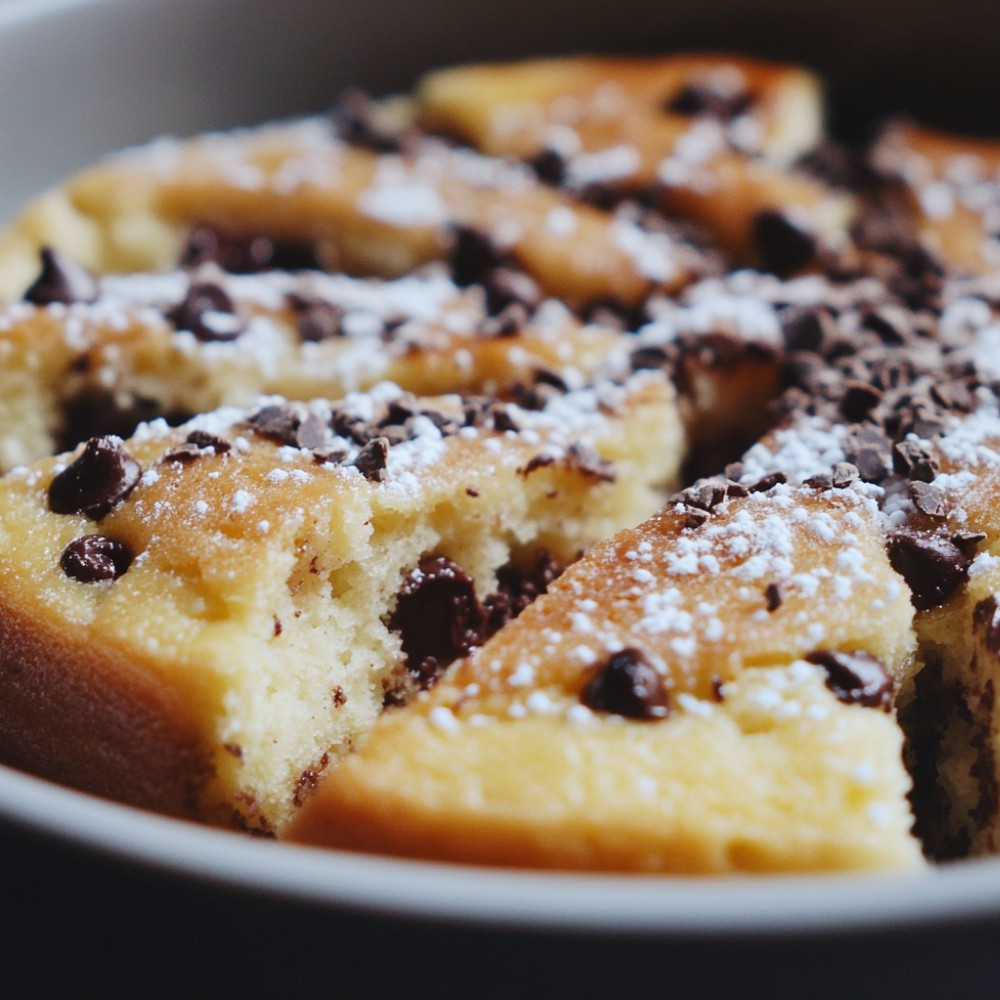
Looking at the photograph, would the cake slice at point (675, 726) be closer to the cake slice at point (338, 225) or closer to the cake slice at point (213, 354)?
the cake slice at point (213, 354)

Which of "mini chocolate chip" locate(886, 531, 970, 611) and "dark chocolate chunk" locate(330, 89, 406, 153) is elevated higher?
"dark chocolate chunk" locate(330, 89, 406, 153)

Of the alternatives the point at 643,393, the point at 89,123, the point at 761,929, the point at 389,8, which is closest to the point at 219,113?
the point at 89,123

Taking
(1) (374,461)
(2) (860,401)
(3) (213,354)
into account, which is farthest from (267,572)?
(2) (860,401)

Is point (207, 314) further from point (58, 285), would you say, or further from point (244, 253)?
Answer: point (244, 253)

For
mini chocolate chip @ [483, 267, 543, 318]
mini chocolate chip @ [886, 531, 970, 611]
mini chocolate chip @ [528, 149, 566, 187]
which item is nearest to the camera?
mini chocolate chip @ [886, 531, 970, 611]

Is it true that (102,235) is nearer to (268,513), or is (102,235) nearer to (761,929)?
(268,513)

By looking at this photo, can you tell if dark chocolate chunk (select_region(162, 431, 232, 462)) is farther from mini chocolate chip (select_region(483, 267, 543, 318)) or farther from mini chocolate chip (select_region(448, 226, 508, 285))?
mini chocolate chip (select_region(448, 226, 508, 285))

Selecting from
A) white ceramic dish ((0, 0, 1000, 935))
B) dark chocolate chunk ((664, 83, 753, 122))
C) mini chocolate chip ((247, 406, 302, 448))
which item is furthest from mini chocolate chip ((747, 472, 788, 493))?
white ceramic dish ((0, 0, 1000, 935))
